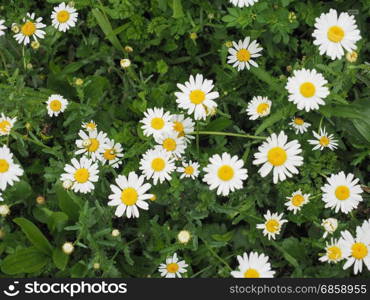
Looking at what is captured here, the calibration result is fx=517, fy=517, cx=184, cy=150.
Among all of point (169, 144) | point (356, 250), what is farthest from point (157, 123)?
point (356, 250)

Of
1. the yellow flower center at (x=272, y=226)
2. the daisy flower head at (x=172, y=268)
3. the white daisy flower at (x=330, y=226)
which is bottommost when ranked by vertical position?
the daisy flower head at (x=172, y=268)

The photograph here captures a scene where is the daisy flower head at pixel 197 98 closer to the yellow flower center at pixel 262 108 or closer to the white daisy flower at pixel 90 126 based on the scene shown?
the yellow flower center at pixel 262 108

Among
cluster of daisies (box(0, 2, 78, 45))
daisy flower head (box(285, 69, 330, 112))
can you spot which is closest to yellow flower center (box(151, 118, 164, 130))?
daisy flower head (box(285, 69, 330, 112))

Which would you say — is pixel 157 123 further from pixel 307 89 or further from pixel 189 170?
pixel 307 89

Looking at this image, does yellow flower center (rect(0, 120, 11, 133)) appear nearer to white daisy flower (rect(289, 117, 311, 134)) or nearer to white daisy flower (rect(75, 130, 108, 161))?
white daisy flower (rect(75, 130, 108, 161))

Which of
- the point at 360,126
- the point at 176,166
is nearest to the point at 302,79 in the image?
the point at 360,126

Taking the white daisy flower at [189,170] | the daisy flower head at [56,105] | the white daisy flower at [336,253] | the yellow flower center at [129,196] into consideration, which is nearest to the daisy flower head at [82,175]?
the yellow flower center at [129,196]
